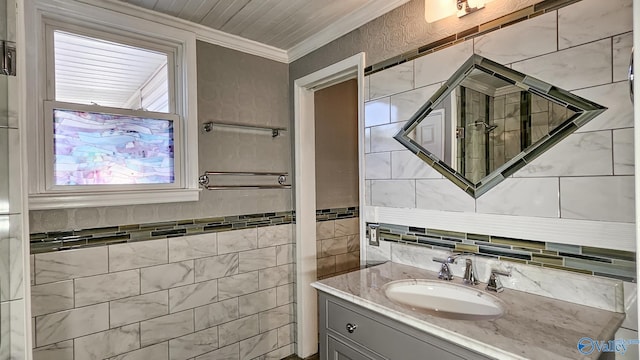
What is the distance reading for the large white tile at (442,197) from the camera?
1.58 metres

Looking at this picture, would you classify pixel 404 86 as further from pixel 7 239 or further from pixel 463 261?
pixel 7 239

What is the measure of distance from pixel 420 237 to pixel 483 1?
1.14m

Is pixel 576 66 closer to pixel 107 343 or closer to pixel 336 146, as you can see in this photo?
pixel 336 146

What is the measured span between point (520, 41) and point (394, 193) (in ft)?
2.99

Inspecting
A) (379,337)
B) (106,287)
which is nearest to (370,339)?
(379,337)

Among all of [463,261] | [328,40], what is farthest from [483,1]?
[463,261]

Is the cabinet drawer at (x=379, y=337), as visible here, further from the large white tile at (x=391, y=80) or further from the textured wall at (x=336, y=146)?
the textured wall at (x=336, y=146)

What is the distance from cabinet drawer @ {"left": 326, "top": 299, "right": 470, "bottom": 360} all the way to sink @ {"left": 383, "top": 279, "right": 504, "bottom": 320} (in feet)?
0.48

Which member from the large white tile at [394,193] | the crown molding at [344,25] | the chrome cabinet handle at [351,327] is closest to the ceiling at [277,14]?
the crown molding at [344,25]

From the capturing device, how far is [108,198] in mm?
1859

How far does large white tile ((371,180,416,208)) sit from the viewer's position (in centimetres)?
180

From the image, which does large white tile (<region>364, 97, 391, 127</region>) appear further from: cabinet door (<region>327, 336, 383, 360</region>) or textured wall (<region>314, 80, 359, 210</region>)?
cabinet door (<region>327, 336, 383, 360</region>)

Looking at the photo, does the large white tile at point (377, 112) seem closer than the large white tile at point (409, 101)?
No

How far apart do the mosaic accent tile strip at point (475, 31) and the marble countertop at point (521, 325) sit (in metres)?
1.13
